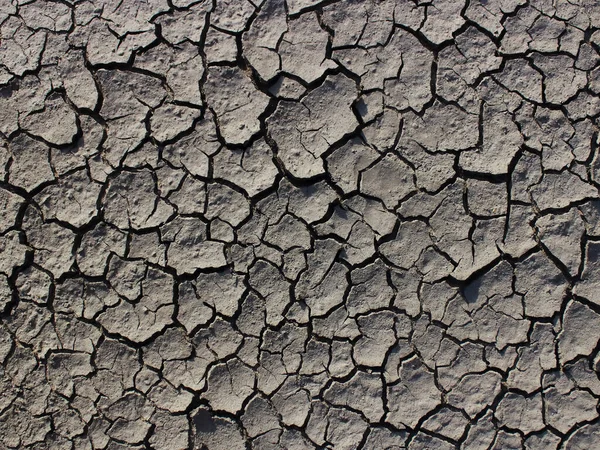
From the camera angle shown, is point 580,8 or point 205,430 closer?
point 205,430

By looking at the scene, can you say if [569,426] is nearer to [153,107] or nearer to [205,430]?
[205,430]

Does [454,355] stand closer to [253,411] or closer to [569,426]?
[569,426]

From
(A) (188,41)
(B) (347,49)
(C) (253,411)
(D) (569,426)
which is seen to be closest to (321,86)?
(B) (347,49)

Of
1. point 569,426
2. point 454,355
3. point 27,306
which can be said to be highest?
point 27,306

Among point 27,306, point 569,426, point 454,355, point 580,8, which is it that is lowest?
point 569,426

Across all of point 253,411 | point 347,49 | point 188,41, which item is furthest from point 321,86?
point 253,411

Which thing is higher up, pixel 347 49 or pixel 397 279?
pixel 347 49
